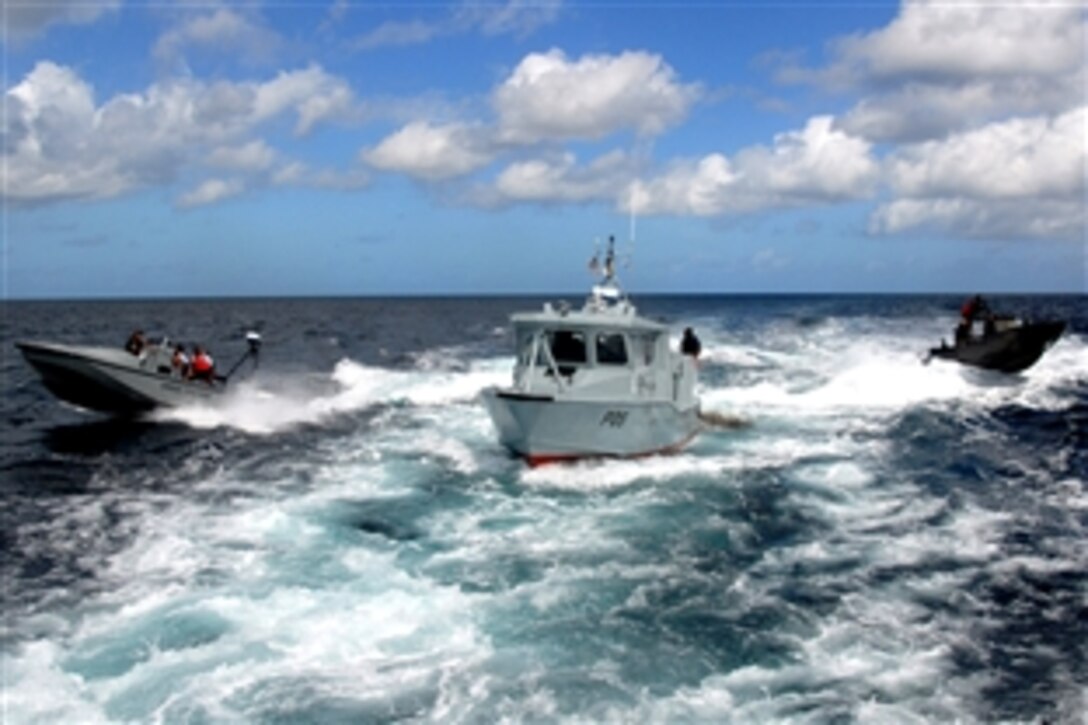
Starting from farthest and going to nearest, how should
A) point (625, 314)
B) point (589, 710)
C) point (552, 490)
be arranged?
point (625, 314) → point (552, 490) → point (589, 710)

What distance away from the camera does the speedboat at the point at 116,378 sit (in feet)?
79.9

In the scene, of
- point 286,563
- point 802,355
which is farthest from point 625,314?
point 802,355

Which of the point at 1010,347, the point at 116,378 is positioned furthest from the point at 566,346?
the point at 1010,347

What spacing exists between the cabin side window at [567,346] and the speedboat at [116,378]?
11106 mm

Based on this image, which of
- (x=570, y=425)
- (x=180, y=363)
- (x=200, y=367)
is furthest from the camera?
(x=200, y=367)

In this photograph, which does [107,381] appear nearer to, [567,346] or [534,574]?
[567,346]

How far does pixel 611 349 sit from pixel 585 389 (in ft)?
3.75

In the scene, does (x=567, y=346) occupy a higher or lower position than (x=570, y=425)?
higher

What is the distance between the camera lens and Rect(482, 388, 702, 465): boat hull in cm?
1856

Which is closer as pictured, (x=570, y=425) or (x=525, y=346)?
(x=570, y=425)

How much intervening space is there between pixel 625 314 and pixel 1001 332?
1987 centimetres

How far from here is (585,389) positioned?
62.2ft

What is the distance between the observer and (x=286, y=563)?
13.8 m

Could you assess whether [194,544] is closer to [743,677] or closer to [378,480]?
[378,480]
